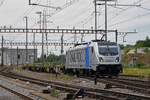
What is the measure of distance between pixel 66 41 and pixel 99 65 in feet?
163

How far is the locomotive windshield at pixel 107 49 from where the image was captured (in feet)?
85.4

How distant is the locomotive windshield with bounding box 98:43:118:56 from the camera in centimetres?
2603

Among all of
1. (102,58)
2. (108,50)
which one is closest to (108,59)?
(102,58)

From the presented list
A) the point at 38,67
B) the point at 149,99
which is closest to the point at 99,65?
the point at 149,99

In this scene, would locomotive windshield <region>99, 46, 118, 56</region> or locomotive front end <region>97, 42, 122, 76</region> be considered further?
locomotive windshield <region>99, 46, 118, 56</region>

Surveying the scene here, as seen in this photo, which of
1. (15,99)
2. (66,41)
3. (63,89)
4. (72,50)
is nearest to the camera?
(15,99)

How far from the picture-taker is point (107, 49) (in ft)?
86.1

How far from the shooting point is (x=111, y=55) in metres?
26.0

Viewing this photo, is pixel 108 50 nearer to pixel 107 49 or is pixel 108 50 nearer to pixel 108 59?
pixel 107 49

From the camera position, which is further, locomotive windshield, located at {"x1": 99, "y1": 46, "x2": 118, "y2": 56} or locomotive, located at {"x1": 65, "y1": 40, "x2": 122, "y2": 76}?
locomotive windshield, located at {"x1": 99, "y1": 46, "x2": 118, "y2": 56}

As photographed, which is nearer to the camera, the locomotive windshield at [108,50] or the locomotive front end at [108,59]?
the locomotive front end at [108,59]

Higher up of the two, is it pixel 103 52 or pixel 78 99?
pixel 103 52

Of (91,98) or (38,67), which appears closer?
(91,98)

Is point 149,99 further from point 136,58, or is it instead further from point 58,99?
point 136,58
